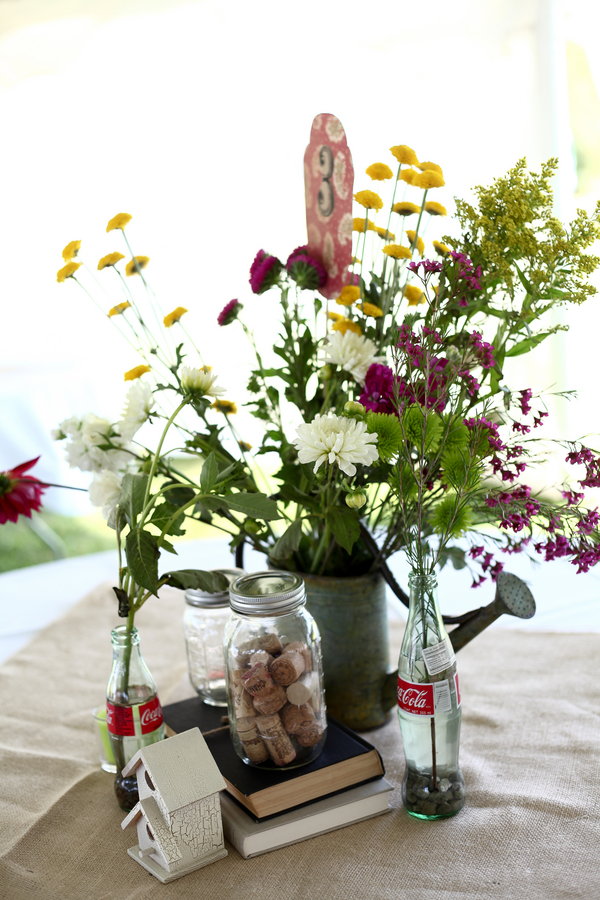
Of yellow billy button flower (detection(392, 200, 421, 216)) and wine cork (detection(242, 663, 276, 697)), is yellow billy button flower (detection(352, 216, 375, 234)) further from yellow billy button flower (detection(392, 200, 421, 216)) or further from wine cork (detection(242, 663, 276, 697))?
wine cork (detection(242, 663, 276, 697))

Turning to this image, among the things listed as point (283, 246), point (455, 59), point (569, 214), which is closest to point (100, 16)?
point (283, 246)

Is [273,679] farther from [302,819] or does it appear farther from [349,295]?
[349,295]

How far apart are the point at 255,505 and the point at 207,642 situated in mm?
245

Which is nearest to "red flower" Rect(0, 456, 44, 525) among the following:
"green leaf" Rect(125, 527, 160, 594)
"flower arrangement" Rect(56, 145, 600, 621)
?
"flower arrangement" Rect(56, 145, 600, 621)

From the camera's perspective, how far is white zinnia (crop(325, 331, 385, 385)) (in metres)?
0.68

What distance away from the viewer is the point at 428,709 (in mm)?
621

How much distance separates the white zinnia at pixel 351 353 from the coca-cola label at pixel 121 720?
37cm

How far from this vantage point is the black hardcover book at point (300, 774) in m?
0.62

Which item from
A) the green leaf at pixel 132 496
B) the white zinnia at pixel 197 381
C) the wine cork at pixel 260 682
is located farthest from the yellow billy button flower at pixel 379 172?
the wine cork at pixel 260 682

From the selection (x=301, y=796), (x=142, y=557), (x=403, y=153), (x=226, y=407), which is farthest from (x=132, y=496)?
(x=403, y=153)

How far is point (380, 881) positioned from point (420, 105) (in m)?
2.45

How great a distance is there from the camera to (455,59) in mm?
2465

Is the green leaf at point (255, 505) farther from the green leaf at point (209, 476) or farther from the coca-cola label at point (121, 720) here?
the coca-cola label at point (121, 720)

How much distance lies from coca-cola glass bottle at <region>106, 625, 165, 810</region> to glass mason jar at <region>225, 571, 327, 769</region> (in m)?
0.08
